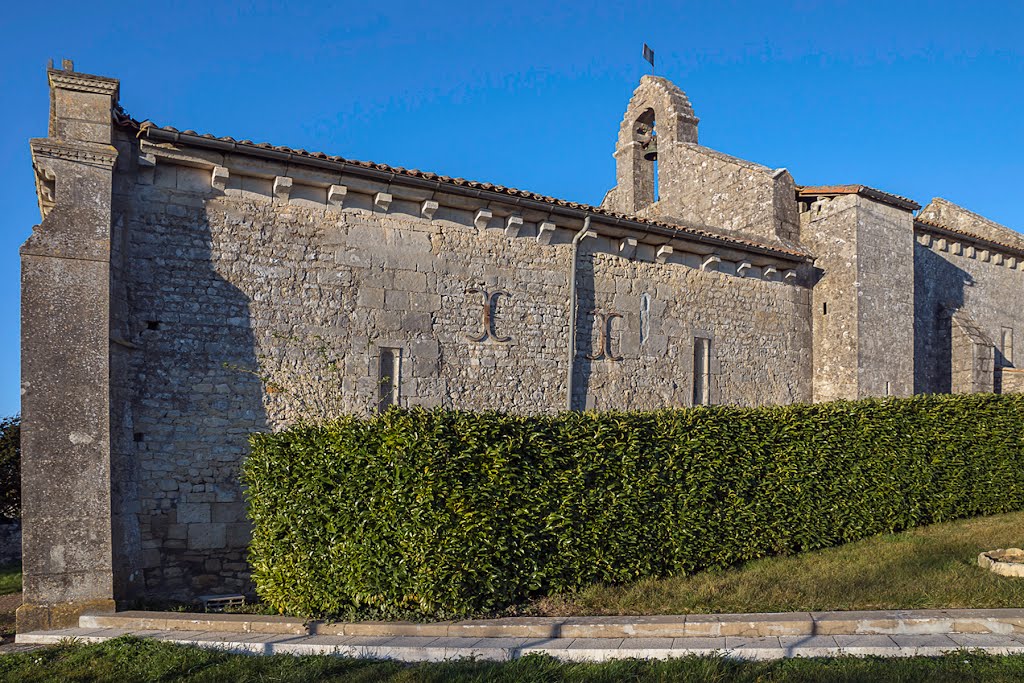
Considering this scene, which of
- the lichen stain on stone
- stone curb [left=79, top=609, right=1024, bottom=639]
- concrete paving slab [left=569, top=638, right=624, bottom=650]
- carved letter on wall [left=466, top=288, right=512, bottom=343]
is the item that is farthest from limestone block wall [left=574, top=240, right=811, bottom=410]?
the lichen stain on stone

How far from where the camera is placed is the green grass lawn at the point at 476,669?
4879 mm

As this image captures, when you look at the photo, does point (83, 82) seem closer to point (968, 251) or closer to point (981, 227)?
point (968, 251)

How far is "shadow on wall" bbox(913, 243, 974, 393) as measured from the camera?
16375mm

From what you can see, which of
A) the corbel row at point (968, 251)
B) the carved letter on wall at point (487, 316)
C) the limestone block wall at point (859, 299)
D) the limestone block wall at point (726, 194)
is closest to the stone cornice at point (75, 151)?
the carved letter on wall at point (487, 316)

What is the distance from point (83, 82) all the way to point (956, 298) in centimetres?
1786

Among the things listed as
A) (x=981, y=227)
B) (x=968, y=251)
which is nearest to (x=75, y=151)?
(x=968, y=251)

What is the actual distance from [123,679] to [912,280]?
15.3m

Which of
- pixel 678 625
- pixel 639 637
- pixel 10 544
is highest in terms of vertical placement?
pixel 678 625

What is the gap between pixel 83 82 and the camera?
818cm

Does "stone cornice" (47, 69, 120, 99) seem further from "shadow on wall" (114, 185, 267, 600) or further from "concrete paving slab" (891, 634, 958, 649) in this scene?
"concrete paving slab" (891, 634, 958, 649)

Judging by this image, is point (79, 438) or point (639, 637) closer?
point (639, 637)

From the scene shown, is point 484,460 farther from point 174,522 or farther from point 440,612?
point 174,522

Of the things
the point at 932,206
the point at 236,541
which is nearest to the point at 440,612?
the point at 236,541

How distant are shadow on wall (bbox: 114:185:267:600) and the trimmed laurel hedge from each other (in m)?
1.50
